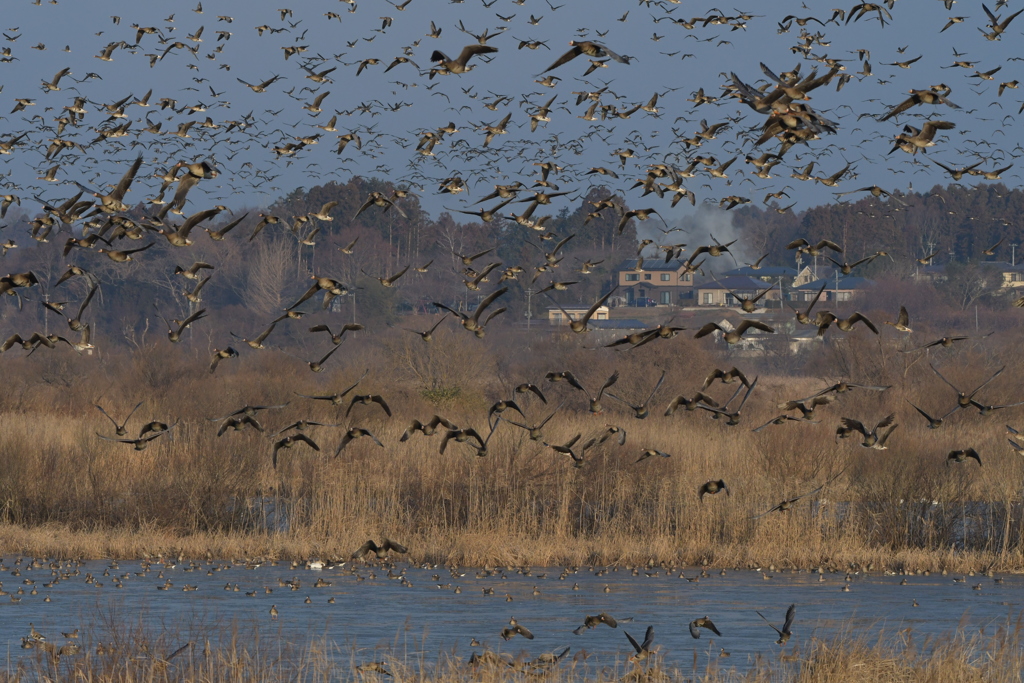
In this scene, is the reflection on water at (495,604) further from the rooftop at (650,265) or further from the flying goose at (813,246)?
the rooftop at (650,265)

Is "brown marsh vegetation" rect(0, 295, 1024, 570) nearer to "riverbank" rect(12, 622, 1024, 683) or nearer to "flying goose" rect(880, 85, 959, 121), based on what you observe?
"riverbank" rect(12, 622, 1024, 683)

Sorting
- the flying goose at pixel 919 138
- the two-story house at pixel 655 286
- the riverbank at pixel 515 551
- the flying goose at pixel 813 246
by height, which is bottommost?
the riverbank at pixel 515 551

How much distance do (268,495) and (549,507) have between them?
22.8 feet

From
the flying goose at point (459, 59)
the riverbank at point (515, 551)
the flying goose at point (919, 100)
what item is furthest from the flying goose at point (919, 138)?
the riverbank at point (515, 551)

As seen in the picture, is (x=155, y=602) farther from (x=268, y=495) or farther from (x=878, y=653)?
A: (x=878, y=653)

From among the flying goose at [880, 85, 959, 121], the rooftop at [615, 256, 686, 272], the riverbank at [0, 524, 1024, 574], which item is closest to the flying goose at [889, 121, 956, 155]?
the flying goose at [880, 85, 959, 121]

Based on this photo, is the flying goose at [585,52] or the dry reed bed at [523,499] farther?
the dry reed bed at [523,499]

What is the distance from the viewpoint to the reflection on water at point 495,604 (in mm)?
19859

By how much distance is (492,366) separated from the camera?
49.2m

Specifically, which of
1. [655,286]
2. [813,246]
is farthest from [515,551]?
[655,286]

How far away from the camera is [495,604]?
22.8 m

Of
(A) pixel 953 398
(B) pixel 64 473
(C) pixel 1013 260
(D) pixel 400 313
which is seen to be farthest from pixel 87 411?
(C) pixel 1013 260

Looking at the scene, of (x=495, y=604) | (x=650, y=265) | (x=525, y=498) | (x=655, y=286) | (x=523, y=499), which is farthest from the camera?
(x=650, y=265)

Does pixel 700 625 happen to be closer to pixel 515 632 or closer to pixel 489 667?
pixel 515 632
